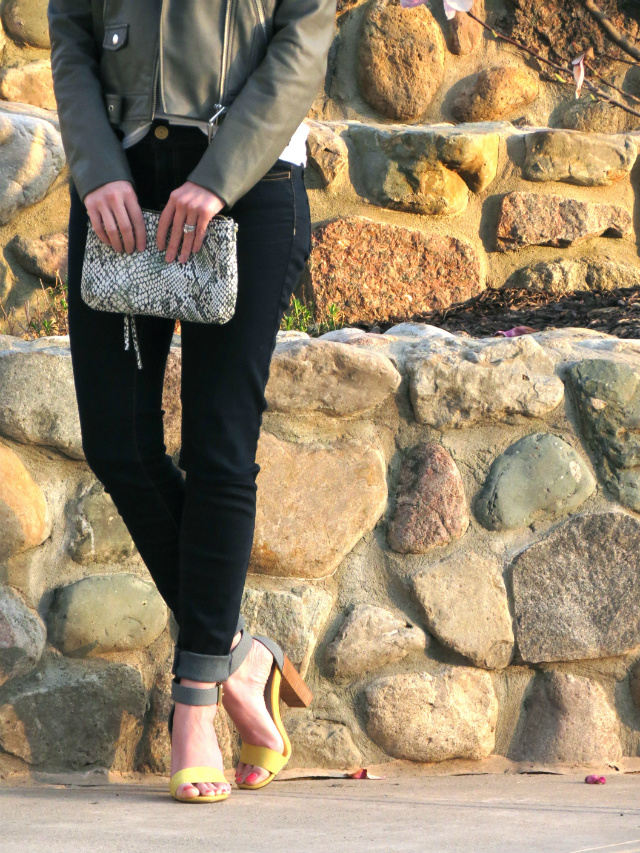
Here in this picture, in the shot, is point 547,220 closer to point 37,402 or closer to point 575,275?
point 575,275

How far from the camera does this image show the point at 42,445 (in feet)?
6.69

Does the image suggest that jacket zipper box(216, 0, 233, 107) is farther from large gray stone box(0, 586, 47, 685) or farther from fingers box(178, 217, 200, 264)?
large gray stone box(0, 586, 47, 685)

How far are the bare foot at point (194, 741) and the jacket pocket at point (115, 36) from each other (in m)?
1.03

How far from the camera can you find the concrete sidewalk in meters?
1.41

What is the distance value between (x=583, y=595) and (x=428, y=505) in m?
0.39

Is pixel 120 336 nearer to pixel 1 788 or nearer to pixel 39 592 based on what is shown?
pixel 39 592

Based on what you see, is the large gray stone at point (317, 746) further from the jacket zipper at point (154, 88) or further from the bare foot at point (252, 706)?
the jacket zipper at point (154, 88)

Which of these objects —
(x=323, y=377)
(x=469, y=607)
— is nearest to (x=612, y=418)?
(x=469, y=607)

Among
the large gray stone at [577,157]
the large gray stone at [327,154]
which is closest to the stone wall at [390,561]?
the large gray stone at [327,154]

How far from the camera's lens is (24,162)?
3.04m

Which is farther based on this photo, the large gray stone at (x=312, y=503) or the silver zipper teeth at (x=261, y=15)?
the large gray stone at (x=312, y=503)

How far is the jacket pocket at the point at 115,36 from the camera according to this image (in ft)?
5.03

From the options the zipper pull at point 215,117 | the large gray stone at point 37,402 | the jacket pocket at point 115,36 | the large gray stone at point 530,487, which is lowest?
the large gray stone at point 530,487

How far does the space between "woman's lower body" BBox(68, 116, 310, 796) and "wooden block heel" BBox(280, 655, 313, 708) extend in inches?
10.0
